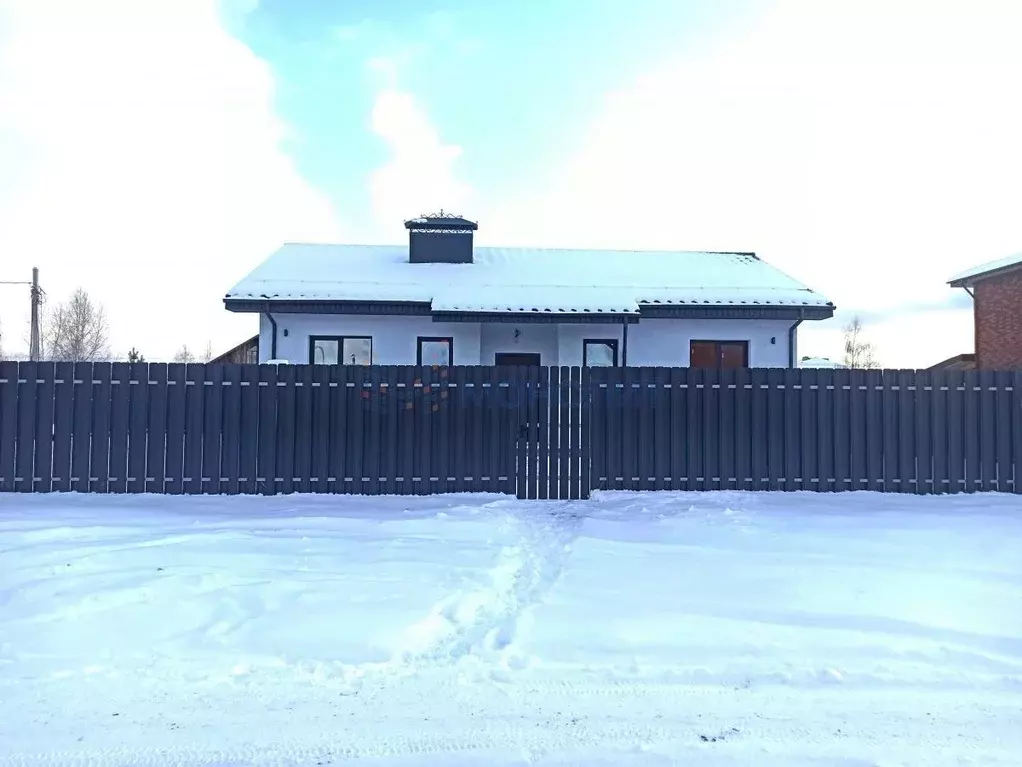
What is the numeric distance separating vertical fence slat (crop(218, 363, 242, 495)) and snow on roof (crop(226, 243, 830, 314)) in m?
5.51

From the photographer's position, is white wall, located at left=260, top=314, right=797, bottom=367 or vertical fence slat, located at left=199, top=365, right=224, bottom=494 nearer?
vertical fence slat, located at left=199, top=365, right=224, bottom=494

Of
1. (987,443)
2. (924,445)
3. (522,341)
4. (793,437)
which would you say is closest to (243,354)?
(522,341)

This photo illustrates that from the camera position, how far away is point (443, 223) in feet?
51.7

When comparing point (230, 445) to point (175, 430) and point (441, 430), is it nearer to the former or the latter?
point (175, 430)

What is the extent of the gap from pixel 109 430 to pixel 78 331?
44.6 meters

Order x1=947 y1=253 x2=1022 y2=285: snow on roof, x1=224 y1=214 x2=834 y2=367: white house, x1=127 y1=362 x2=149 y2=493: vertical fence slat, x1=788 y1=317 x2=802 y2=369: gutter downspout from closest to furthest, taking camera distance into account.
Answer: x1=127 y1=362 x2=149 y2=493: vertical fence slat < x1=224 y1=214 x2=834 y2=367: white house < x1=788 y1=317 x2=802 y2=369: gutter downspout < x1=947 y1=253 x2=1022 y2=285: snow on roof

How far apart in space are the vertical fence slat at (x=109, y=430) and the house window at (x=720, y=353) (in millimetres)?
11471

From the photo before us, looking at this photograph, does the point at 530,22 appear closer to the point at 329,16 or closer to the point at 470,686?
the point at 329,16

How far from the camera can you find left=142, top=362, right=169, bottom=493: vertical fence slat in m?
7.70

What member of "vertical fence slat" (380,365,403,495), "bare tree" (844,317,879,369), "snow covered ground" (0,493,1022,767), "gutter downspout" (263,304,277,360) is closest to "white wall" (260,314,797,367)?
"gutter downspout" (263,304,277,360)

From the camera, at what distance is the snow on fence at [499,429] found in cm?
766

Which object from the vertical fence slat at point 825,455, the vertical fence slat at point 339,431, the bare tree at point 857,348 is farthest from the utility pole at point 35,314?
the bare tree at point 857,348

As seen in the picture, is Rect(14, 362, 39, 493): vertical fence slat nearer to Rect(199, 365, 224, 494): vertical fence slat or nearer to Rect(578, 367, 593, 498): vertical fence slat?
Rect(199, 365, 224, 494): vertical fence slat

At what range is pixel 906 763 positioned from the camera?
8.30 ft
